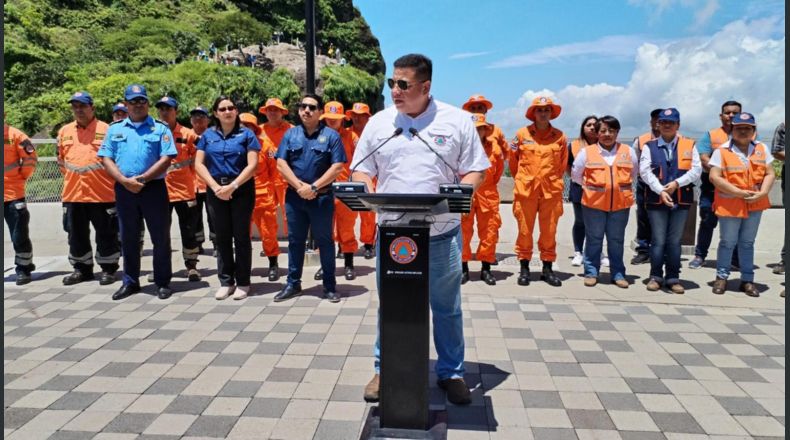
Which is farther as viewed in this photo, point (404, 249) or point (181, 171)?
point (181, 171)

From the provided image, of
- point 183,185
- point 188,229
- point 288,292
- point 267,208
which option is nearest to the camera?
point 288,292

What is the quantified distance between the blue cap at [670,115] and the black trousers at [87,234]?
251 inches

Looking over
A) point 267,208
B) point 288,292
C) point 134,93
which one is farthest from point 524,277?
point 134,93

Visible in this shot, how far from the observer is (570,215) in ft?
30.9

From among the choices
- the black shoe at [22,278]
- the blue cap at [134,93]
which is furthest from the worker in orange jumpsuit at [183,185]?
the black shoe at [22,278]

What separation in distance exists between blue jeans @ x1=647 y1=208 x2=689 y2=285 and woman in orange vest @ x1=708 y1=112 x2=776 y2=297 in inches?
16.4

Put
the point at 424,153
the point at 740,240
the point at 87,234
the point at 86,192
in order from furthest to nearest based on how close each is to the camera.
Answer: the point at 87,234 < the point at 86,192 < the point at 740,240 < the point at 424,153

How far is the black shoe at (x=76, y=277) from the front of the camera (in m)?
6.32

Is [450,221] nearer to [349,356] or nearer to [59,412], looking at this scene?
[349,356]

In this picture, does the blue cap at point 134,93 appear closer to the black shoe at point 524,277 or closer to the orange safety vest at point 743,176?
the black shoe at point 524,277

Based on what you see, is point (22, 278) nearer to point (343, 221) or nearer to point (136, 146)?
point (136, 146)

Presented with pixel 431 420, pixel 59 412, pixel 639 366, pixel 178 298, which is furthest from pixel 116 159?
pixel 639 366

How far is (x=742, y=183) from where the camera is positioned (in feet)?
18.8

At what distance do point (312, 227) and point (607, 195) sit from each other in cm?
332
